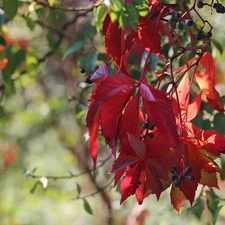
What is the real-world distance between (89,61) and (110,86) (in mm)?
656

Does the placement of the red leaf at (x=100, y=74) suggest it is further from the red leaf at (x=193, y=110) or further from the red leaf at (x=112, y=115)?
the red leaf at (x=193, y=110)

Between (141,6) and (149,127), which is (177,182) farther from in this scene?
(141,6)

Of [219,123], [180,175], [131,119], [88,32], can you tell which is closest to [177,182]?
[180,175]

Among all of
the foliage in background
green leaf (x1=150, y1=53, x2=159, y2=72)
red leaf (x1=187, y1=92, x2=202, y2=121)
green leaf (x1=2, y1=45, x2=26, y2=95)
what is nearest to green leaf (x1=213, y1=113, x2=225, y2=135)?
the foliage in background

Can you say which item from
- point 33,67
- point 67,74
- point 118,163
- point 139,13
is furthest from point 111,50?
point 67,74

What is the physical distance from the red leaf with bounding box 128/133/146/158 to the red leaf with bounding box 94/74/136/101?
7cm

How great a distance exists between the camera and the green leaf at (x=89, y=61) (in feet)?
4.95

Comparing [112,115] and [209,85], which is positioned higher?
[112,115]

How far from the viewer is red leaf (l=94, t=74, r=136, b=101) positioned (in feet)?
2.86

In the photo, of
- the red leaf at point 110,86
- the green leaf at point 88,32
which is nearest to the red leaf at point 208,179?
the red leaf at point 110,86

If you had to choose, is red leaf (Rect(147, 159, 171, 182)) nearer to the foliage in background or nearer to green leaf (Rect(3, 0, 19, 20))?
the foliage in background

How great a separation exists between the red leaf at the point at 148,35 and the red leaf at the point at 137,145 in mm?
169

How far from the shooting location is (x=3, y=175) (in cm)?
396

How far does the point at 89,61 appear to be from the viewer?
1523 mm
